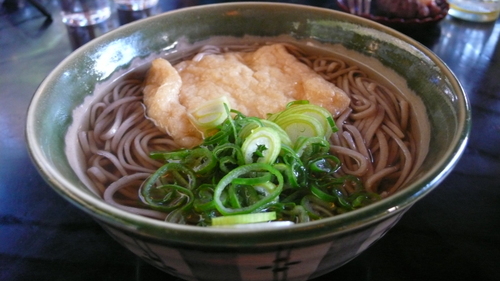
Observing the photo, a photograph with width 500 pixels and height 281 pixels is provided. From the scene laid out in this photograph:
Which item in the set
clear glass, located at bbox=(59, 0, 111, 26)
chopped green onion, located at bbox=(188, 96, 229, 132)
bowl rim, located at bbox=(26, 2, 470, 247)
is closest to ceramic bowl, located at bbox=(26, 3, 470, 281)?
bowl rim, located at bbox=(26, 2, 470, 247)

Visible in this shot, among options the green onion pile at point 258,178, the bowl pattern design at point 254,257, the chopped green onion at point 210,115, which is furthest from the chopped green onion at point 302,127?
the bowl pattern design at point 254,257

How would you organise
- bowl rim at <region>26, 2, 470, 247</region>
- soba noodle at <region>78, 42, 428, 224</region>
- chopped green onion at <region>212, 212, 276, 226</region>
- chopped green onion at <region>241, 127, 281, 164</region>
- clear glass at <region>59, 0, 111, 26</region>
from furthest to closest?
clear glass at <region>59, 0, 111, 26</region> → soba noodle at <region>78, 42, 428, 224</region> → chopped green onion at <region>241, 127, 281, 164</region> → chopped green onion at <region>212, 212, 276, 226</region> → bowl rim at <region>26, 2, 470, 247</region>

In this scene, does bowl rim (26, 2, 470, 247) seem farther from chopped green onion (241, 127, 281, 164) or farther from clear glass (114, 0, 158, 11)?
clear glass (114, 0, 158, 11)

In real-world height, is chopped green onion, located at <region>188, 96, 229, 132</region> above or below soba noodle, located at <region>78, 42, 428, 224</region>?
above

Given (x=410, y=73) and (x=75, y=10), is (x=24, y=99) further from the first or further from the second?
(x=410, y=73)

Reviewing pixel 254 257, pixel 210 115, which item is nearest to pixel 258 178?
pixel 254 257

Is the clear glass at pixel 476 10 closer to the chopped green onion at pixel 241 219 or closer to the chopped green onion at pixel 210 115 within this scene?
the chopped green onion at pixel 210 115

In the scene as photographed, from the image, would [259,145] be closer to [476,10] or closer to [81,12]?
[81,12]
